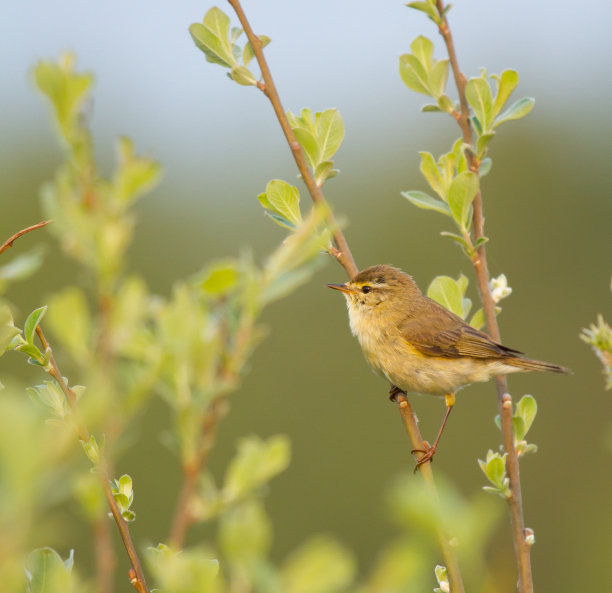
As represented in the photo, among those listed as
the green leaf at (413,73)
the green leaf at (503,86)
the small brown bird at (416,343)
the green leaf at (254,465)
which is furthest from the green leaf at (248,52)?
the small brown bird at (416,343)

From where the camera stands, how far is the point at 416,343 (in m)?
4.95

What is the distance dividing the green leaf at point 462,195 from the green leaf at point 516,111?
23cm

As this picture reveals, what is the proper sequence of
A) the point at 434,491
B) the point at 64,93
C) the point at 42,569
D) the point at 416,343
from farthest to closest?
the point at 416,343 → the point at 434,491 → the point at 42,569 → the point at 64,93

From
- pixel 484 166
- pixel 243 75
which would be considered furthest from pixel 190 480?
pixel 484 166

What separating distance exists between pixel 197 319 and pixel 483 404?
1848cm

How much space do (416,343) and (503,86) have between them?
280cm

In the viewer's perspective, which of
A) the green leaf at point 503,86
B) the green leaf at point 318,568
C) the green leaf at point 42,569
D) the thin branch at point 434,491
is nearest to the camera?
the green leaf at point 318,568

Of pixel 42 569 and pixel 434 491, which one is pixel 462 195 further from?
pixel 42 569

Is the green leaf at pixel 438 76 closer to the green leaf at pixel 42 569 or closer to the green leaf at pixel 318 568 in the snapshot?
the green leaf at pixel 42 569

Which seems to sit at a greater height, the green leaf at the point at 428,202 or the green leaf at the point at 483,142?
the green leaf at the point at 483,142

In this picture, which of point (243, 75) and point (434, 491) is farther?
point (243, 75)

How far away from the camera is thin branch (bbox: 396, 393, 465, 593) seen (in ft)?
4.70

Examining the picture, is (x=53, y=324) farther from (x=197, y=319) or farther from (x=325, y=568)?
(x=325, y=568)

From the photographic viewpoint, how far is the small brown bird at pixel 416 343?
4.75m
